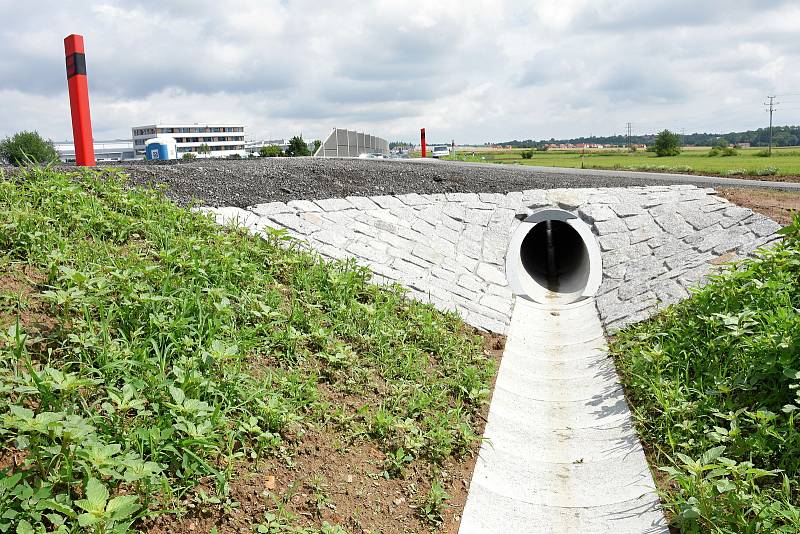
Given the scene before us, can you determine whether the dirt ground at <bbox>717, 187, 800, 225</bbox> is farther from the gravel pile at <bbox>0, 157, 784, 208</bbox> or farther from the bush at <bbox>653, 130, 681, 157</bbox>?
the bush at <bbox>653, 130, 681, 157</bbox>

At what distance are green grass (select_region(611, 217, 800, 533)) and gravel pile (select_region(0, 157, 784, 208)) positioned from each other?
17.0 feet

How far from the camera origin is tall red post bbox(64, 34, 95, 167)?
11.1 m

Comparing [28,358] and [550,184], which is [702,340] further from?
[550,184]

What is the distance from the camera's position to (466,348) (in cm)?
665

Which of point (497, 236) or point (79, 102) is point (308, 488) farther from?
point (79, 102)

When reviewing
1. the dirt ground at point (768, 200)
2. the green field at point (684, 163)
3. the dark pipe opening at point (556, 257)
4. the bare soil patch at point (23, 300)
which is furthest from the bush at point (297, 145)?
the bare soil patch at point (23, 300)

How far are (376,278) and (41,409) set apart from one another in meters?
4.58

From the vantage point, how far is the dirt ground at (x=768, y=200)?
921 cm

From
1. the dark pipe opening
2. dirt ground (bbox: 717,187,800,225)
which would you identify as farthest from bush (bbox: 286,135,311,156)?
dirt ground (bbox: 717,187,800,225)

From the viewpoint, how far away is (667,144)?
46.3 meters

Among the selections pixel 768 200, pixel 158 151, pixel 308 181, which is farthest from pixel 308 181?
pixel 158 151

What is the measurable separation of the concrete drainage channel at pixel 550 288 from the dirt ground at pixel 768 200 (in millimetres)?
266

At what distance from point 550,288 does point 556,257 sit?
3866 millimetres

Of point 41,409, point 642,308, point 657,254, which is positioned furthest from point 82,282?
point 657,254
